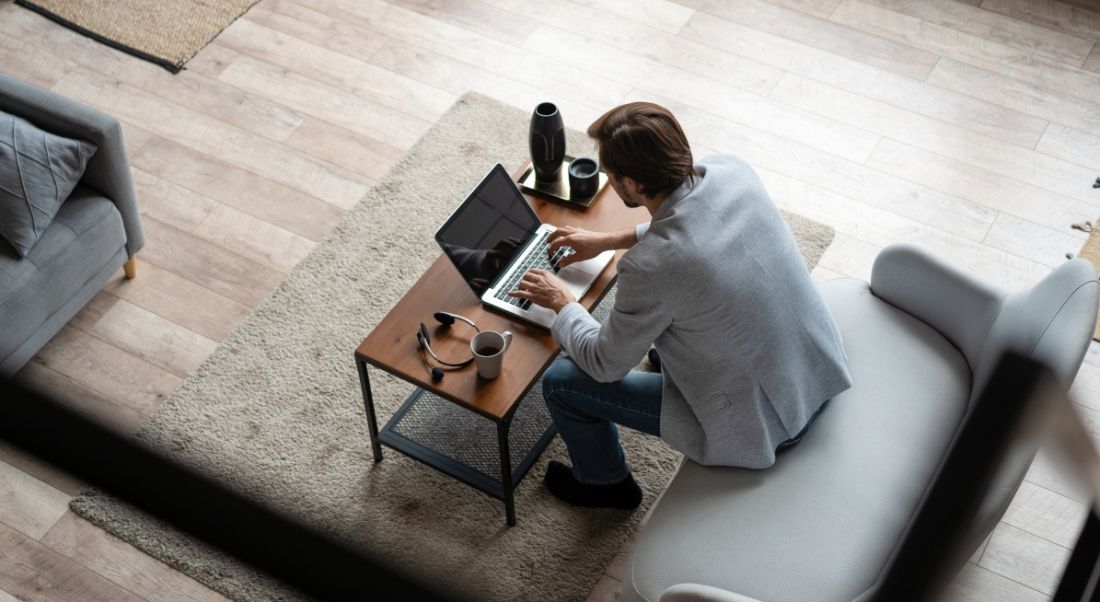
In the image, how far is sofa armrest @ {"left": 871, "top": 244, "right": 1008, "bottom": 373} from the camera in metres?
2.12

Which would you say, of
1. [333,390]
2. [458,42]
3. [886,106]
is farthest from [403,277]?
[886,106]

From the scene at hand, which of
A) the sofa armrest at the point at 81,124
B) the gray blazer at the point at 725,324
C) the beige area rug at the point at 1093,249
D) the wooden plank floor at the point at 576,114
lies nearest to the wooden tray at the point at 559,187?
the gray blazer at the point at 725,324

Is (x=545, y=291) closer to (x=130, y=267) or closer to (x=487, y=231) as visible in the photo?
(x=487, y=231)

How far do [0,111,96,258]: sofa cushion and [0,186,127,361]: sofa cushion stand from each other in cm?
4

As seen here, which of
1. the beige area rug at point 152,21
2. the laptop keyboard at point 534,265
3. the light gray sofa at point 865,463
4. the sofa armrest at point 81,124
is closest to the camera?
the light gray sofa at point 865,463

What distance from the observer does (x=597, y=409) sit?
2199 millimetres

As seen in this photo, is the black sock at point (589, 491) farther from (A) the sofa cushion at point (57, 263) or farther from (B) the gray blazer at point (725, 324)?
(A) the sofa cushion at point (57, 263)

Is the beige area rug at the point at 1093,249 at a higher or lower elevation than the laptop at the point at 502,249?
lower

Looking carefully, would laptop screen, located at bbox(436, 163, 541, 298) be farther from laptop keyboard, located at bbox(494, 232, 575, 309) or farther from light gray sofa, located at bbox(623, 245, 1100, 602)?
light gray sofa, located at bbox(623, 245, 1100, 602)

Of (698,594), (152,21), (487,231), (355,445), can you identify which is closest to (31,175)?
(355,445)

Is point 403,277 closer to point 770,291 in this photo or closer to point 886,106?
point 770,291

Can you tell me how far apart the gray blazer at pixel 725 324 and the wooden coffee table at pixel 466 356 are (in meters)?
0.24

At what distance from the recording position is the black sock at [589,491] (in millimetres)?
2445

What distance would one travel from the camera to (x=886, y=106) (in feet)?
11.7
